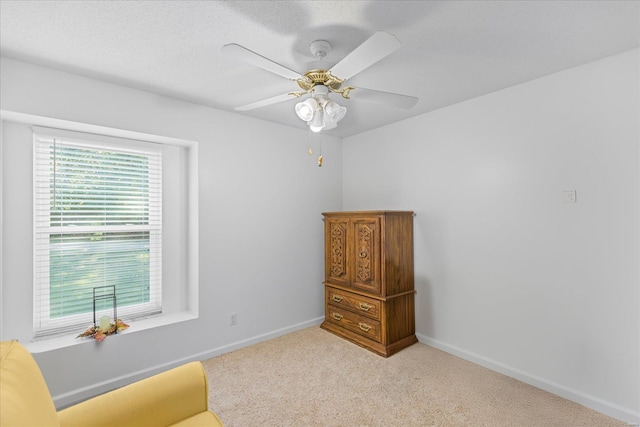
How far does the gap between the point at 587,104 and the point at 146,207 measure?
366 cm

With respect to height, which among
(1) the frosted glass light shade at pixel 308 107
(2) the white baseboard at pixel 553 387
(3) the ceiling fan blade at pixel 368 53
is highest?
(3) the ceiling fan blade at pixel 368 53

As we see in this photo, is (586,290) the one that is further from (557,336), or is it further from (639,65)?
(639,65)

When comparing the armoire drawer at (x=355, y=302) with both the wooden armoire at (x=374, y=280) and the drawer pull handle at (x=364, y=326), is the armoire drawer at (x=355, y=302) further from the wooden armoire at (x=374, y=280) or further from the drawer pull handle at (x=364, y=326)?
the drawer pull handle at (x=364, y=326)

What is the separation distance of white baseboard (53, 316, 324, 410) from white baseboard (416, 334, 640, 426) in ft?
5.55

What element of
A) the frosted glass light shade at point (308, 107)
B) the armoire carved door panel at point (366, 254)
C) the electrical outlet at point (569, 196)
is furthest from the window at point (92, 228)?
the electrical outlet at point (569, 196)

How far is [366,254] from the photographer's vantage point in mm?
3154

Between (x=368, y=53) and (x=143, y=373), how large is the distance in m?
2.92

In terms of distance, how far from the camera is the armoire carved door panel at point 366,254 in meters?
3.04

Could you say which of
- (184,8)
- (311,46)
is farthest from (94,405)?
(311,46)

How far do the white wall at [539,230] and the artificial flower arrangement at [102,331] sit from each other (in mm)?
2812

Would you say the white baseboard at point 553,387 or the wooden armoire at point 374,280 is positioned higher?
the wooden armoire at point 374,280

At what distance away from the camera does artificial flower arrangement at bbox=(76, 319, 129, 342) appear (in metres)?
2.36

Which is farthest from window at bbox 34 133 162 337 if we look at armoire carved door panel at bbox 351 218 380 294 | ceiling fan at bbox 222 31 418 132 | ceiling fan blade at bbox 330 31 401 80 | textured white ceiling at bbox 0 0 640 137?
ceiling fan blade at bbox 330 31 401 80

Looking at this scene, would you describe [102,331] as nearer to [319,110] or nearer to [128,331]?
[128,331]
